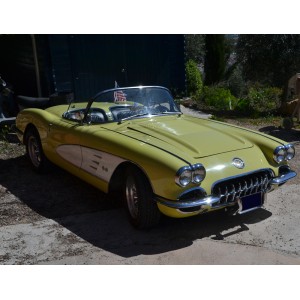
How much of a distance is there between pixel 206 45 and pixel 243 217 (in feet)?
40.7

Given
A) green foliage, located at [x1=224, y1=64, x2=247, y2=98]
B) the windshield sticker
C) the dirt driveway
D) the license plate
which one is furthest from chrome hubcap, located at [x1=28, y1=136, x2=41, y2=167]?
green foliage, located at [x1=224, y1=64, x2=247, y2=98]

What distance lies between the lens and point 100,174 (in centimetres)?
493

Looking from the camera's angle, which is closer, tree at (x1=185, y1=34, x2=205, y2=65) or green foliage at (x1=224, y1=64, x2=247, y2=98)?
green foliage at (x1=224, y1=64, x2=247, y2=98)

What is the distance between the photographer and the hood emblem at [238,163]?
436 centimetres

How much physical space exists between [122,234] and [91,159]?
1.03 metres

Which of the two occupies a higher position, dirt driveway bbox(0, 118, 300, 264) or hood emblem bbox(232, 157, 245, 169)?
hood emblem bbox(232, 157, 245, 169)

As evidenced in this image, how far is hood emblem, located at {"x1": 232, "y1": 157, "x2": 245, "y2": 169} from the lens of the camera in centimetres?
436

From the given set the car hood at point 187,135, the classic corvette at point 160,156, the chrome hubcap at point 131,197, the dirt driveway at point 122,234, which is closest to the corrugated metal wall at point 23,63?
the classic corvette at point 160,156

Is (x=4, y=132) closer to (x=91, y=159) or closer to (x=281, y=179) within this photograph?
(x=91, y=159)

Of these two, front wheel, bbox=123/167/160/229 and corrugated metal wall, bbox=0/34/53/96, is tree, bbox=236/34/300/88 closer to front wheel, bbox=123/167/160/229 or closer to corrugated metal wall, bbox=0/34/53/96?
corrugated metal wall, bbox=0/34/53/96

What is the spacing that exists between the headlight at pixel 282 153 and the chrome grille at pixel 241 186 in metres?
0.24

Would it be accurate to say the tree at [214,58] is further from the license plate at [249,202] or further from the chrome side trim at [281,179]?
the license plate at [249,202]

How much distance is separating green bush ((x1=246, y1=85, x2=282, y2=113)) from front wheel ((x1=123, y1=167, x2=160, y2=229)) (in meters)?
7.37

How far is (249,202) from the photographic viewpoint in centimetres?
441
